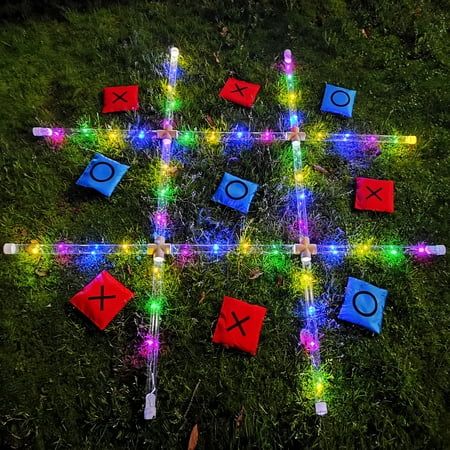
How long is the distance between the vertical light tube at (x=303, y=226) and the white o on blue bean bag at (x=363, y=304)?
0.23 metres

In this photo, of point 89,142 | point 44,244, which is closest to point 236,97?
point 89,142

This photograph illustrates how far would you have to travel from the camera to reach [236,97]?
471cm

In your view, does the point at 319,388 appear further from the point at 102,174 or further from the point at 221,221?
the point at 102,174

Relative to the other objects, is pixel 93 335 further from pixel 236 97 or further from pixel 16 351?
pixel 236 97

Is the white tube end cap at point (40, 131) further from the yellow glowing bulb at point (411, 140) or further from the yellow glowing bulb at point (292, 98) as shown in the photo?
the yellow glowing bulb at point (411, 140)

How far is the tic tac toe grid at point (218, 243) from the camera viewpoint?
346cm

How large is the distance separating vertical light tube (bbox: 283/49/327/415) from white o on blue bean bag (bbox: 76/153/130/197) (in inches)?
57.2

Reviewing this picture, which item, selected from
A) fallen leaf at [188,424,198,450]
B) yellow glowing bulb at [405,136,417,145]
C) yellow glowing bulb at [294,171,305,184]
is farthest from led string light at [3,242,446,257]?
fallen leaf at [188,424,198,450]

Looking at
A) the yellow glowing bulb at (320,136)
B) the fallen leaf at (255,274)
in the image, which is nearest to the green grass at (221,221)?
the fallen leaf at (255,274)

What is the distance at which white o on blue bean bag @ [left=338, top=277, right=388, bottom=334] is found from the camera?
3.53 metres

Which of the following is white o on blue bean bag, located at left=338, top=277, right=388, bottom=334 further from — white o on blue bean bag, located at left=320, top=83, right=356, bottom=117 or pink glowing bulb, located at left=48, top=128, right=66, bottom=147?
pink glowing bulb, located at left=48, top=128, right=66, bottom=147

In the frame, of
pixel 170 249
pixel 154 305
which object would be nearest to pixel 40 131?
pixel 170 249

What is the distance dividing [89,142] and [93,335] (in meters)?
1.79

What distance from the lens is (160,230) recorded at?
391 centimetres
